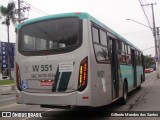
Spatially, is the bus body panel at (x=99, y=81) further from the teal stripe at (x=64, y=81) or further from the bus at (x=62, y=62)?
the teal stripe at (x=64, y=81)

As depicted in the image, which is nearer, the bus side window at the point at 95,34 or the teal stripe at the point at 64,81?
the teal stripe at the point at 64,81

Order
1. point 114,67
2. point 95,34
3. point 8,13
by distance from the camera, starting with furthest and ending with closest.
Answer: point 8,13
point 114,67
point 95,34

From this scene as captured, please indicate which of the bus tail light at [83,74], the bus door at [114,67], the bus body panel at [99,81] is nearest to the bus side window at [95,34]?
the bus body panel at [99,81]

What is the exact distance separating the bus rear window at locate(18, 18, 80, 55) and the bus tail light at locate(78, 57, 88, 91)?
556 mm

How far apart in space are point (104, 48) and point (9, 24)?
39.3 meters

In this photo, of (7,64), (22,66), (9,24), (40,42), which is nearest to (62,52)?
(40,42)

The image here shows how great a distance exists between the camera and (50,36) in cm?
841

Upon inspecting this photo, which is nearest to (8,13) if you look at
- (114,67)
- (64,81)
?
(114,67)

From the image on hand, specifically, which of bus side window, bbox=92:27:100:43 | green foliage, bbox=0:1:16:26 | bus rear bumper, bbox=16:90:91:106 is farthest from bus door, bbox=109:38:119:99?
green foliage, bbox=0:1:16:26

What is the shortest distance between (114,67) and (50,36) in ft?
10.4

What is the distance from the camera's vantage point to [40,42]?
856 centimetres

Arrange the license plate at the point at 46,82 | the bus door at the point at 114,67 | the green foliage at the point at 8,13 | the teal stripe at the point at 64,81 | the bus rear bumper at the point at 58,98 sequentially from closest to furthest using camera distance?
1. the bus rear bumper at the point at 58,98
2. the teal stripe at the point at 64,81
3. the license plate at the point at 46,82
4. the bus door at the point at 114,67
5. the green foliage at the point at 8,13

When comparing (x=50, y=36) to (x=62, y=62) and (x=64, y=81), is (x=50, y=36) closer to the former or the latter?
(x=62, y=62)

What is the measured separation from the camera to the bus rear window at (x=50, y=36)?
26.6 ft
